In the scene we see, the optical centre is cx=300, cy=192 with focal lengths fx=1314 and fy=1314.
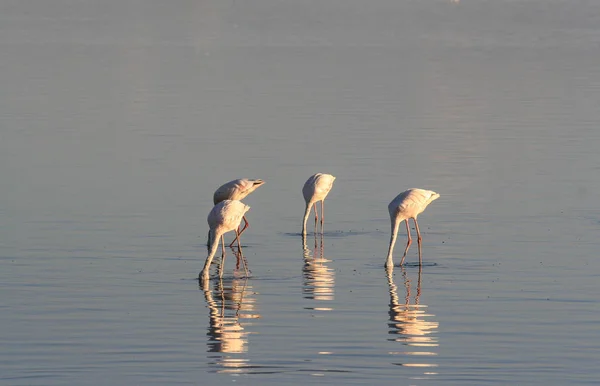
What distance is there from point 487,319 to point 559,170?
35.2 feet

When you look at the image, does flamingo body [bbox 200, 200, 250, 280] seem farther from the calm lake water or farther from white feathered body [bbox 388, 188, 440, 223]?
white feathered body [bbox 388, 188, 440, 223]

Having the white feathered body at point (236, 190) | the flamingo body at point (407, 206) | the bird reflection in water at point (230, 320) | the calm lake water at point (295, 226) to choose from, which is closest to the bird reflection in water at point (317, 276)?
the calm lake water at point (295, 226)

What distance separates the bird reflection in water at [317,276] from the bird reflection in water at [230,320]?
2.18ft

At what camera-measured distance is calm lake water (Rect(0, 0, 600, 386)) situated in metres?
11.8

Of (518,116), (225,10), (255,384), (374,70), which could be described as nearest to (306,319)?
(255,384)

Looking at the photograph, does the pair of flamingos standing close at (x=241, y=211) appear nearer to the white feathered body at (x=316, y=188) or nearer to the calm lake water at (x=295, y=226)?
the white feathered body at (x=316, y=188)

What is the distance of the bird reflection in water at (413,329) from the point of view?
38.4ft

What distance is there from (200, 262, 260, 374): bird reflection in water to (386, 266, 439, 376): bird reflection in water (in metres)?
1.40

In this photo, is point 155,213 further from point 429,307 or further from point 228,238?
point 429,307

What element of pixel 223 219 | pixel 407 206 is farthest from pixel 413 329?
pixel 407 206

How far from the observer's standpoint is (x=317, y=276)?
1518 cm

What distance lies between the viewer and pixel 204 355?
38.5 ft

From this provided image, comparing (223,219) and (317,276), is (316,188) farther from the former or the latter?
(317,276)

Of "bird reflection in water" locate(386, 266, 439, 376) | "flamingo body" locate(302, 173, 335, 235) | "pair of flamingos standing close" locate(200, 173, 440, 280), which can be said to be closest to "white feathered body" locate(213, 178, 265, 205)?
"pair of flamingos standing close" locate(200, 173, 440, 280)
